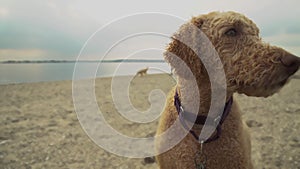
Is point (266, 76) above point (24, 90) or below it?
above

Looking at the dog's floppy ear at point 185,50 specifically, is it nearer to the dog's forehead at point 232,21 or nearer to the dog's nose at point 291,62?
the dog's forehead at point 232,21

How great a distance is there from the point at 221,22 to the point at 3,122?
5.97 meters

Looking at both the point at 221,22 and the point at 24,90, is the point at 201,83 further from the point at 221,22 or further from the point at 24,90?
the point at 24,90

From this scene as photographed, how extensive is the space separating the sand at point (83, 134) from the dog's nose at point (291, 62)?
2.29 feet

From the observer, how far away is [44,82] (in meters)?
14.6

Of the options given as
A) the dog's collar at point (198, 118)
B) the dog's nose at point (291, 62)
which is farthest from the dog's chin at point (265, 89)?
the dog's collar at point (198, 118)

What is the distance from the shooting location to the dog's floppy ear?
7.82ft

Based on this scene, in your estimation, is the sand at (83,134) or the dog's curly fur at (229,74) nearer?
the dog's curly fur at (229,74)

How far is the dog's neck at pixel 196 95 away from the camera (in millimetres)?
2395

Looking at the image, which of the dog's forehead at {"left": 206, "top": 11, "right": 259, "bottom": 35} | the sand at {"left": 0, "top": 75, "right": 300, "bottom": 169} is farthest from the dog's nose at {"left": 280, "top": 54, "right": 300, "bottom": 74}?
the sand at {"left": 0, "top": 75, "right": 300, "bottom": 169}

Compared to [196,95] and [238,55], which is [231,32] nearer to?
[238,55]

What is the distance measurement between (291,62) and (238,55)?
37cm

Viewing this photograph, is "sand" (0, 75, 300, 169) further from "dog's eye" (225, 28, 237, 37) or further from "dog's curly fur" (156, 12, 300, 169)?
"dog's eye" (225, 28, 237, 37)

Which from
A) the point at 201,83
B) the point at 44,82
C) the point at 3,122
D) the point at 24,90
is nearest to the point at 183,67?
the point at 201,83
